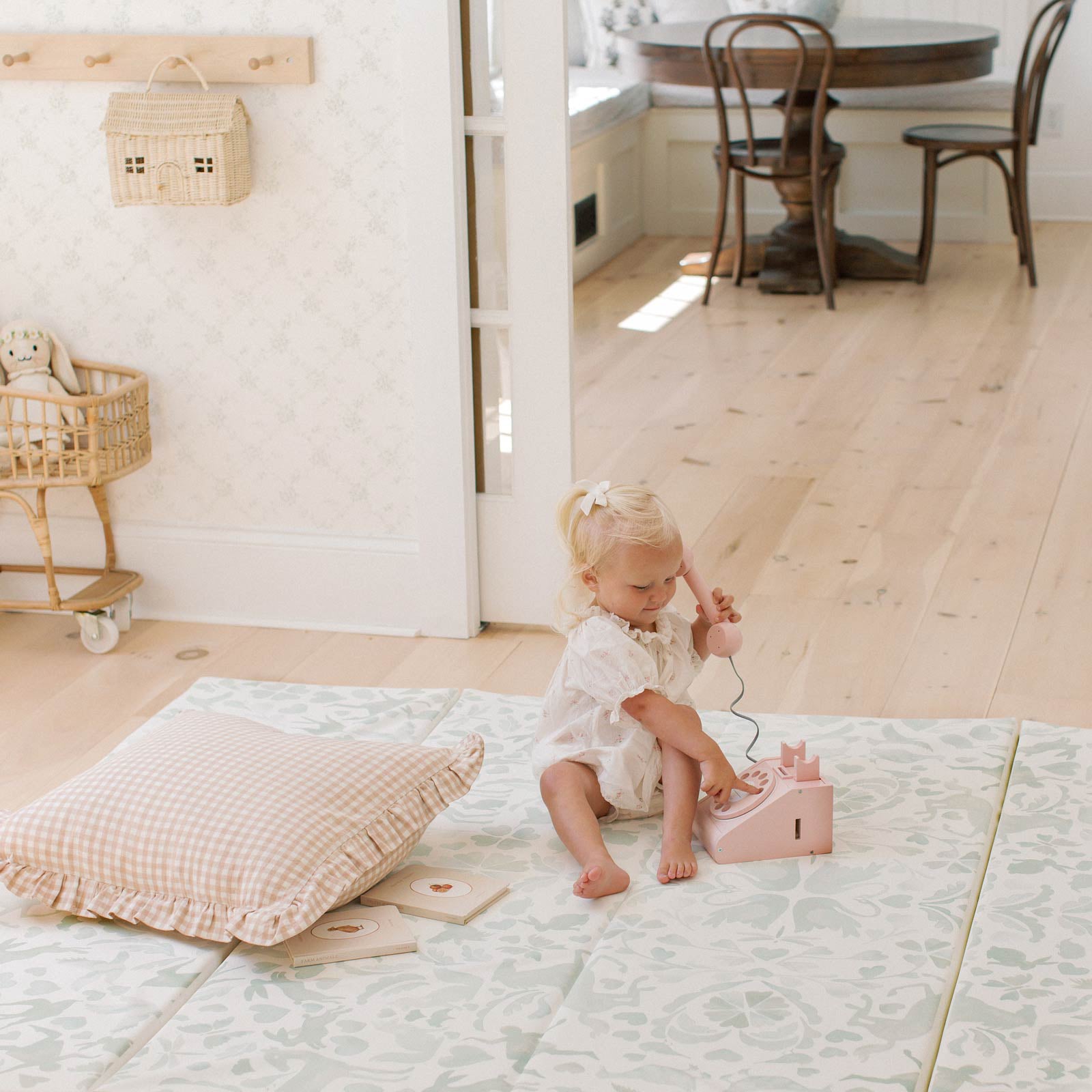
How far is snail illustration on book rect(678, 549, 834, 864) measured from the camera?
76.0 inches

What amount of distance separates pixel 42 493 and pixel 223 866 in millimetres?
1209

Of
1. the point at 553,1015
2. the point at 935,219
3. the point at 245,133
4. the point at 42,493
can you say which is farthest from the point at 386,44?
the point at 935,219

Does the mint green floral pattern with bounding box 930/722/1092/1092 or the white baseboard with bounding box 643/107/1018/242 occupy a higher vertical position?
the white baseboard with bounding box 643/107/1018/242

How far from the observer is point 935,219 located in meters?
6.04

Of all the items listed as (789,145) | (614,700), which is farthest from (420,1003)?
(789,145)

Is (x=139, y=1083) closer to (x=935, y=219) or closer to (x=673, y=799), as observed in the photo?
(x=673, y=799)

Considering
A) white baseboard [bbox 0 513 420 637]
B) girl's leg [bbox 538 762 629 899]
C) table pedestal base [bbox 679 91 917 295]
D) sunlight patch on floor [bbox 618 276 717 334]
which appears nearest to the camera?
girl's leg [bbox 538 762 629 899]

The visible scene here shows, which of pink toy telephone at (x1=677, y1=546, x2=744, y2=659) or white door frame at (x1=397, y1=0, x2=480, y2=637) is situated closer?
pink toy telephone at (x1=677, y1=546, x2=744, y2=659)

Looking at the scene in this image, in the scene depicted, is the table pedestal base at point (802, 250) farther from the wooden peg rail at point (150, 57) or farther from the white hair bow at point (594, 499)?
the white hair bow at point (594, 499)

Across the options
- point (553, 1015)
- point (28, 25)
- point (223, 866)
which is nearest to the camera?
point (553, 1015)

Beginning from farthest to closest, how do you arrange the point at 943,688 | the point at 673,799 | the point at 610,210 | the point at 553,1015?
the point at 610,210
the point at 943,688
the point at 673,799
the point at 553,1015

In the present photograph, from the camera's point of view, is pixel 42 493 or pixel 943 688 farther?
pixel 42 493

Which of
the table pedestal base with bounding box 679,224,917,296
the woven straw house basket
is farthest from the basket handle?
the table pedestal base with bounding box 679,224,917,296

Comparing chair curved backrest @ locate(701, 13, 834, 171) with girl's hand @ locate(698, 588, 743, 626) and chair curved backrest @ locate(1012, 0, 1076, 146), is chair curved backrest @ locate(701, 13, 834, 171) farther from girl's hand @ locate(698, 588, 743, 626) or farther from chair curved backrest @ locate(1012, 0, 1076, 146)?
girl's hand @ locate(698, 588, 743, 626)
